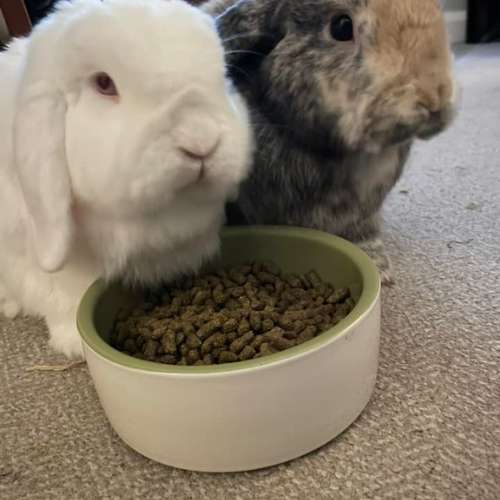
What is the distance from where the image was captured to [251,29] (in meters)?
0.99

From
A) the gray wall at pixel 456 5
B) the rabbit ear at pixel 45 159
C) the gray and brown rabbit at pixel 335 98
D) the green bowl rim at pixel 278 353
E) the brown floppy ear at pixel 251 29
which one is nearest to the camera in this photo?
the green bowl rim at pixel 278 353

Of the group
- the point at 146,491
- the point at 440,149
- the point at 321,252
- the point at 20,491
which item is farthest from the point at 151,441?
the point at 440,149

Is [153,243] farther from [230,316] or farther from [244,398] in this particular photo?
[244,398]

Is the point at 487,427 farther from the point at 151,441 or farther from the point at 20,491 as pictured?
the point at 20,491

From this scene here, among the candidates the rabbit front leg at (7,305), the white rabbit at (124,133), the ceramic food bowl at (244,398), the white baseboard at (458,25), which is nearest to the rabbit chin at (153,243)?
the white rabbit at (124,133)

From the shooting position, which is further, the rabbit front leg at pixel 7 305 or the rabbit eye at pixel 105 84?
the rabbit front leg at pixel 7 305

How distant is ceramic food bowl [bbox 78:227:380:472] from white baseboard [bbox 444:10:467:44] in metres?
3.21

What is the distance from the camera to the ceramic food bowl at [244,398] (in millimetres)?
658

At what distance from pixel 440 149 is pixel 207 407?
4.24 feet

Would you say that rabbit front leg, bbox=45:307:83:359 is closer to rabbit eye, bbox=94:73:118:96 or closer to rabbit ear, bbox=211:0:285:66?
rabbit eye, bbox=94:73:118:96

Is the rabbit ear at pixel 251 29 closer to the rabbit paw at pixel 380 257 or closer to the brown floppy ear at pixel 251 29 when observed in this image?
the brown floppy ear at pixel 251 29

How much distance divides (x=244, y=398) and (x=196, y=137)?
0.29 meters

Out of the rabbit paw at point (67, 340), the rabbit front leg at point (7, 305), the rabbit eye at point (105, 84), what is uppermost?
→ the rabbit eye at point (105, 84)

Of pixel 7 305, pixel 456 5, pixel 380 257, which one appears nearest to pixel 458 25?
pixel 456 5
